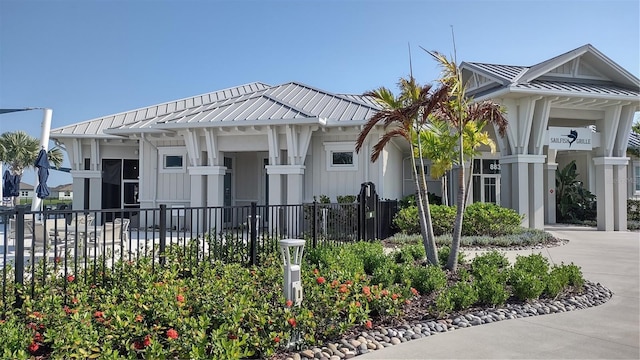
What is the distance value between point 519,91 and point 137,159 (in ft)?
49.4

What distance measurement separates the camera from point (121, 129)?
50.9ft

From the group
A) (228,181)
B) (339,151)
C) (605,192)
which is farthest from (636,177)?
(228,181)

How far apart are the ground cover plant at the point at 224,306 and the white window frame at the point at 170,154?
10192 millimetres

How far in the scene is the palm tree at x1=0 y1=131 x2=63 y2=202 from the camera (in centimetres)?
4034

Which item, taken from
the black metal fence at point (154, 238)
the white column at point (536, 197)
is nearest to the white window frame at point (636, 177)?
the white column at point (536, 197)

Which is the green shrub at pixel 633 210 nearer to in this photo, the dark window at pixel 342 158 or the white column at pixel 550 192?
the white column at pixel 550 192

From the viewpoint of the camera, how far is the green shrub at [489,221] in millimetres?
12969

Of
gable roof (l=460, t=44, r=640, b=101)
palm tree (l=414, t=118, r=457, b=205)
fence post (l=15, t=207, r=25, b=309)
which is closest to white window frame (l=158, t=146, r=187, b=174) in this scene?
palm tree (l=414, t=118, r=457, b=205)

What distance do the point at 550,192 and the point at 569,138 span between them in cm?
439

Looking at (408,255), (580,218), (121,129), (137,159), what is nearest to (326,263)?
(408,255)

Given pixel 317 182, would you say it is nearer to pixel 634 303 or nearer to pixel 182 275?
pixel 182 275

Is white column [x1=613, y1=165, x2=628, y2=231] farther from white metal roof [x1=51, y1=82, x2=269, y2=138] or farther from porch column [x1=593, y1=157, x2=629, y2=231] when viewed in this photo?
white metal roof [x1=51, y1=82, x2=269, y2=138]

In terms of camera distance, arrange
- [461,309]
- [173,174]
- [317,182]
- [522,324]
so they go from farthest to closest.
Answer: [173,174]
[317,182]
[461,309]
[522,324]

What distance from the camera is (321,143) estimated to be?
49.2 ft
